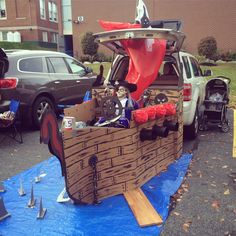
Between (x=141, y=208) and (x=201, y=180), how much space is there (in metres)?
1.27

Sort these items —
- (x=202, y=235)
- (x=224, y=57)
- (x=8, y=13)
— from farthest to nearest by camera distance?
(x=8, y=13) < (x=224, y=57) < (x=202, y=235)

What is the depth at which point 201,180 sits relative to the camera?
4.46m

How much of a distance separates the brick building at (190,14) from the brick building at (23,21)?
644cm

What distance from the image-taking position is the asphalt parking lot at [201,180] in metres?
3.34

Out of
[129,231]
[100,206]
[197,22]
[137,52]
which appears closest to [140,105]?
[137,52]

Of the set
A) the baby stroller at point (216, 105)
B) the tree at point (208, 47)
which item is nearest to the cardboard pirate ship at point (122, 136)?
the baby stroller at point (216, 105)

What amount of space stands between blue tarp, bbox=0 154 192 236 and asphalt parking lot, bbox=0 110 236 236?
18 cm

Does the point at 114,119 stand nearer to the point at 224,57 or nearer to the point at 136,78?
the point at 136,78

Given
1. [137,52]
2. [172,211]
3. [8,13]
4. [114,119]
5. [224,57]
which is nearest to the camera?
[172,211]

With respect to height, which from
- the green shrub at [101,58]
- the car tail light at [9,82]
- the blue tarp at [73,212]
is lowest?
the blue tarp at [73,212]

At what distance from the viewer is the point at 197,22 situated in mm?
24859

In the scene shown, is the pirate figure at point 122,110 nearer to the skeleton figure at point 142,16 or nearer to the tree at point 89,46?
the skeleton figure at point 142,16

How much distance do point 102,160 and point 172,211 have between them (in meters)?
1.01

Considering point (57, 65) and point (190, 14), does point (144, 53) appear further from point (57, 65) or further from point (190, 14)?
point (190, 14)
